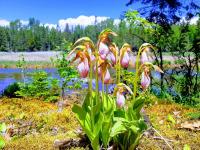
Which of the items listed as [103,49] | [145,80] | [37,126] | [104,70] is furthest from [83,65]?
[37,126]

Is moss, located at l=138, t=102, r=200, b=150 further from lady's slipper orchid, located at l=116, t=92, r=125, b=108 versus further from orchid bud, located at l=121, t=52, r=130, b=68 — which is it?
orchid bud, located at l=121, t=52, r=130, b=68

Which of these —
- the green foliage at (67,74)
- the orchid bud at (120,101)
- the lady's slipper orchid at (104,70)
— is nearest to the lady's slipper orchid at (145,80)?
the orchid bud at (120,101)

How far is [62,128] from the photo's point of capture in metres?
6.48

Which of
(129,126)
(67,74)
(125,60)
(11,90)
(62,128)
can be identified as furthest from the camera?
(11,90)

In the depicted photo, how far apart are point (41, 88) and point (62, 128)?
17.2ft

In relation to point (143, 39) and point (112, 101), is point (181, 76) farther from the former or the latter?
point (112, 101)

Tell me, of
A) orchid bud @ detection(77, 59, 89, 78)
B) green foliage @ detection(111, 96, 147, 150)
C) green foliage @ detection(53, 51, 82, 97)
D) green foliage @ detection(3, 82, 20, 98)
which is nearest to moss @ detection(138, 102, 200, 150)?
green foliage @ detection(111, 96, 147, 150)

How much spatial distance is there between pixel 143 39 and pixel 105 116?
26.8ft

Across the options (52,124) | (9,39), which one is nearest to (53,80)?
(52,124)

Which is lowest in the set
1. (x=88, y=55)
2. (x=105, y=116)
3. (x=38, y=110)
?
(x=38, y=110)

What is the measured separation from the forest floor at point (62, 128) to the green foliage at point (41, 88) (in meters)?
2.40

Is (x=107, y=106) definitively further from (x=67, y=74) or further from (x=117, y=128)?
(x=67, y=74)

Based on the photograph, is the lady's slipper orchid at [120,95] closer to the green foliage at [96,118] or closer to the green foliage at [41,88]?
the green foliage at [96,118]

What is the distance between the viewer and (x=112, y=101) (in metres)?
4.84
